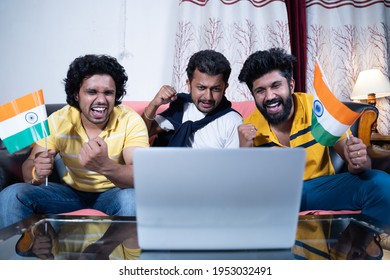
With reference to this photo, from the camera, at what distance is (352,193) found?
127cm

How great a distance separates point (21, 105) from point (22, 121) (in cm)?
4

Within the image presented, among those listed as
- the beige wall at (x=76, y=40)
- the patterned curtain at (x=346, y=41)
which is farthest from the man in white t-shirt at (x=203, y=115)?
the patterned curtain at (x=346, y=41)

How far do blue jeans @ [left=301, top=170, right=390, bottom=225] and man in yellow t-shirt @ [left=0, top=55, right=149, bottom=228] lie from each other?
0.63 m

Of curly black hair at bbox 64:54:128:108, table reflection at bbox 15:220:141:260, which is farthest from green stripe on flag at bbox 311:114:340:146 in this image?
curly black hair at bbox 64:54:128:108

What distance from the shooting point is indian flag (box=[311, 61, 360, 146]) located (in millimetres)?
818

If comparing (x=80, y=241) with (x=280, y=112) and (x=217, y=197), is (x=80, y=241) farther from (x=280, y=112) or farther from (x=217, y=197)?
(x=280, y=112)

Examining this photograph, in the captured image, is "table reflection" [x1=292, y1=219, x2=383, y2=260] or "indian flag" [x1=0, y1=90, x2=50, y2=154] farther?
"indian flag" [x1=0, y1=90, x2=50, y2=154]

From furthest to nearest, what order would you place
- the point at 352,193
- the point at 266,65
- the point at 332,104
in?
the point at 266,65 < the point at 352,193 < the point at 332,104

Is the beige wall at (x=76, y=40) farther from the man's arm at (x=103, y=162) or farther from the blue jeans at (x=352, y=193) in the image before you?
the blue jeans at (x=352, y=193)

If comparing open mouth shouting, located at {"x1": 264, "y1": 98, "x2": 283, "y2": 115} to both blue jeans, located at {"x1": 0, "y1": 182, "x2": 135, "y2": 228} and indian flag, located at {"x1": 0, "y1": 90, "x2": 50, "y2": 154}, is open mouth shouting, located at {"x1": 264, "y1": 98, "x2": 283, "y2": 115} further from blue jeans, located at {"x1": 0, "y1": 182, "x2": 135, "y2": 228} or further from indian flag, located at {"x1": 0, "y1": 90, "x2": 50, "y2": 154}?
indian flag, located at {"x1": 0, "y1": 90, "x2": 50, "y2": 154}

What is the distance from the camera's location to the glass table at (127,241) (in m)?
0.63

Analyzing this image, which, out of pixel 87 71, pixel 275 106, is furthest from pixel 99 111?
pixel 275 106

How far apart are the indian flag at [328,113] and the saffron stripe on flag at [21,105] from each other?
67 cm

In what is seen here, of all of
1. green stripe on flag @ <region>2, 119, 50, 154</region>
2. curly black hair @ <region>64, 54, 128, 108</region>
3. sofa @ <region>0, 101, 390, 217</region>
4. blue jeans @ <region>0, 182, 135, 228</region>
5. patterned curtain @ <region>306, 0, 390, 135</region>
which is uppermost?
patterned curtain @ <region>306, 0, 390, 135</region>
